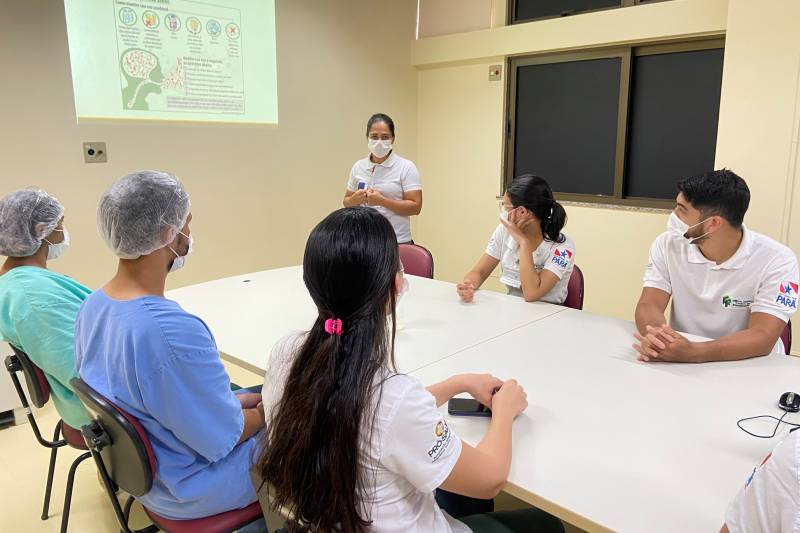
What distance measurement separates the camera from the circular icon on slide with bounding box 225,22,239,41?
3.82 meters

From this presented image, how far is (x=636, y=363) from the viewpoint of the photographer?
1724 mm

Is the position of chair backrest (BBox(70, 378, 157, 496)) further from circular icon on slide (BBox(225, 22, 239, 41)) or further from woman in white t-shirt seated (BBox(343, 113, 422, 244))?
circular icon on slide (BBox(225, 22, 239, 41))

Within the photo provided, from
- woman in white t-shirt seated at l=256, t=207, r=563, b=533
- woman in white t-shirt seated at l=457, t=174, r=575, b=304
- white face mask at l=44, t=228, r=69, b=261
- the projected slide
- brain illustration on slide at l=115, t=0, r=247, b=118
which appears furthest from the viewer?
brain illustration on slide at l=115, t=0, r=247, b=118

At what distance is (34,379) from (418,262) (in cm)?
191

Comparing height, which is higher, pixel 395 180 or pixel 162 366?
pixel 395 180

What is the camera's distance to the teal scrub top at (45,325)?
1.68 meters

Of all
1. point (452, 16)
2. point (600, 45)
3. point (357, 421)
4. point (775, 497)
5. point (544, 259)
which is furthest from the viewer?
point (452, 16)

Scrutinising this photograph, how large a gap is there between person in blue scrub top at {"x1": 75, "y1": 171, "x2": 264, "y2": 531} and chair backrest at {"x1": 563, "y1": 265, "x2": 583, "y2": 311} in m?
1.60

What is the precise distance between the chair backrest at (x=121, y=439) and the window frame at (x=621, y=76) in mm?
3807

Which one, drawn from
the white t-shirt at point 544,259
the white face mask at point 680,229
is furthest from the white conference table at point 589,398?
the white face mask at point 680,229

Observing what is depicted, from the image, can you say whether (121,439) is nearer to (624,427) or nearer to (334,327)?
(334,327)

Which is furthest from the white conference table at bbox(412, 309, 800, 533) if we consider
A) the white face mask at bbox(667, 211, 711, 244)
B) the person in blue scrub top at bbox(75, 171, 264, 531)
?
the person in blue scrub top at bbox(75, 171, 264, 531)

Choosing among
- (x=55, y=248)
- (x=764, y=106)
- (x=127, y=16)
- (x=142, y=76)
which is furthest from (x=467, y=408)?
(x=127, y=16)

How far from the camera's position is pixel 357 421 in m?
0.94
